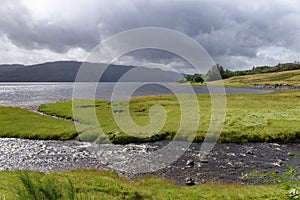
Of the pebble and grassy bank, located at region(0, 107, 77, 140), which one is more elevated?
grassy bank, located at region(0, 107, 77, 140)

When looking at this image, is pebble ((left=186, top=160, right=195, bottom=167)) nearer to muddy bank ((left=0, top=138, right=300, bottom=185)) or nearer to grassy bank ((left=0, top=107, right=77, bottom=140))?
muddy bank ((left=0, top=138, right=300, bottom=185))

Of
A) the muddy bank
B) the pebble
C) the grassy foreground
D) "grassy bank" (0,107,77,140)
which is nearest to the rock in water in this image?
the muddy bank

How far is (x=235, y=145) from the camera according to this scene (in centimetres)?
3009

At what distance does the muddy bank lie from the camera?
69.3 feet

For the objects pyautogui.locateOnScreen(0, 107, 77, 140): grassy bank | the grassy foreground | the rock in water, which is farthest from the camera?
pyautogui.locateOnScreen(0, 107, 77, 140): grassy bank

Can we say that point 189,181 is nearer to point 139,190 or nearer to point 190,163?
point 190,163

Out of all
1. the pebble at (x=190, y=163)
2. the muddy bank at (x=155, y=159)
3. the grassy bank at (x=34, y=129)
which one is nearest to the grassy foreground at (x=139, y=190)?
the muddy bank at (x=155, y=159)

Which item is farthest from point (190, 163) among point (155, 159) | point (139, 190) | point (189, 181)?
Answer: point (139, 190)

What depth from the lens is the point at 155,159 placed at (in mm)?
24844

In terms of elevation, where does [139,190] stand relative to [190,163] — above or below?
above

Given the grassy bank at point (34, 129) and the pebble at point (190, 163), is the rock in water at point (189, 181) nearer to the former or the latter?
the pebble at point (190, 163)

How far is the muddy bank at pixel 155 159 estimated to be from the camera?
21109 mm

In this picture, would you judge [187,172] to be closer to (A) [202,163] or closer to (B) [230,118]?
(A) [202,163]

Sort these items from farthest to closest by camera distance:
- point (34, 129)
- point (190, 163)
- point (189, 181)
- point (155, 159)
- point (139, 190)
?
point (34, 129)
point (155, 159)
point (190, 163)
point (189, 181)
point (139, 190)
